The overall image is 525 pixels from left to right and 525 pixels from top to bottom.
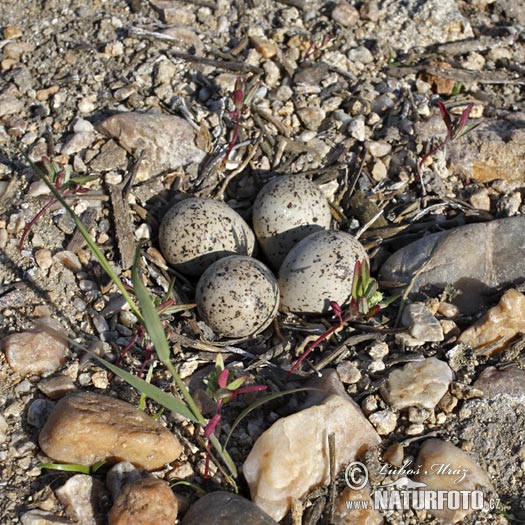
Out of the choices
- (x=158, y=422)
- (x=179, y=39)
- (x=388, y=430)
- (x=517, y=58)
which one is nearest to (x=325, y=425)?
(x=388, y=430)

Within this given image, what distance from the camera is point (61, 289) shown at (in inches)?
135

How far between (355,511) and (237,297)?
108cm

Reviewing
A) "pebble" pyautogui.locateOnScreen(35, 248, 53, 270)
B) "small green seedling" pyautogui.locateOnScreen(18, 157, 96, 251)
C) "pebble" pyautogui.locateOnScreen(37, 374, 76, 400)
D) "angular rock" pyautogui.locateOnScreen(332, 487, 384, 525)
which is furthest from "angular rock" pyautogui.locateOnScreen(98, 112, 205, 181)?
"angular rock" pyautogui.locateOnScreen(332, 487, 384, 525)

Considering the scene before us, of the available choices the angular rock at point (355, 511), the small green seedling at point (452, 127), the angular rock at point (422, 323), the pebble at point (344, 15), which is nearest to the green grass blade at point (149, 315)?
the angular rock at point (355, 511)

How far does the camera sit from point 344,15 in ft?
15.7

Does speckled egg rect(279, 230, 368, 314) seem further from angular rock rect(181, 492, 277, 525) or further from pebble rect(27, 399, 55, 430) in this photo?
pebble rect(27, 399, 55, 430)

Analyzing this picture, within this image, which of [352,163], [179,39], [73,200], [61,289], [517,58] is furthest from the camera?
[517,58]

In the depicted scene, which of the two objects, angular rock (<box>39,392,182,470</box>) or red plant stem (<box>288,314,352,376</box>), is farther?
red plant stem (<box>288,314,352,376</box>)

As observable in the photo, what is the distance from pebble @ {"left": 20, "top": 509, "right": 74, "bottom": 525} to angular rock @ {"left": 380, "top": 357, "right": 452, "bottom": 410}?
141 centimetres

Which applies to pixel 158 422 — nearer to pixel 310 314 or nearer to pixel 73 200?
pixel 310 314

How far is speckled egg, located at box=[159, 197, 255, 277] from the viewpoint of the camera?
3598 millimetres

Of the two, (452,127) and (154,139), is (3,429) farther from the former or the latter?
(452,127)

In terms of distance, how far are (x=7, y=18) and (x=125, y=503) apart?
3.36m

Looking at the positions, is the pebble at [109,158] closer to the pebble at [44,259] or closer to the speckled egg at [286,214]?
the pebble at [44,259]
